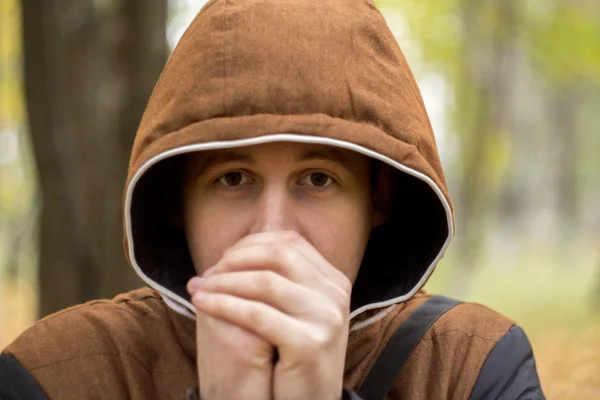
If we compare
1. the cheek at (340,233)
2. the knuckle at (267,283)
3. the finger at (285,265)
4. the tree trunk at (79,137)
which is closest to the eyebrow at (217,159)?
the cheek at (340,233)

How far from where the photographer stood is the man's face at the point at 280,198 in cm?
197

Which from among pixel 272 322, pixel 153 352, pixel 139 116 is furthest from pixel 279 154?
pixel 139 116

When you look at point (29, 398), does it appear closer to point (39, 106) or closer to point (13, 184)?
point (39, 106)

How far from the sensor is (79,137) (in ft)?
15.2

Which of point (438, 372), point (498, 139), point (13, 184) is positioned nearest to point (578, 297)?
point (498, 139)

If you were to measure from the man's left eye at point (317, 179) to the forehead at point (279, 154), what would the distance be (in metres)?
0.06

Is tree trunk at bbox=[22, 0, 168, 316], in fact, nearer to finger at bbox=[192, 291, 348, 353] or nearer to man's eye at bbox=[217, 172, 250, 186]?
man's eye at bbox=[217, 172, 250, 186]

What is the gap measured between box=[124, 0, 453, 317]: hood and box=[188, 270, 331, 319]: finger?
37 centimetres

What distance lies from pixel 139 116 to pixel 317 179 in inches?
113

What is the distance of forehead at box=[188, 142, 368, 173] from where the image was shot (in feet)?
6.46

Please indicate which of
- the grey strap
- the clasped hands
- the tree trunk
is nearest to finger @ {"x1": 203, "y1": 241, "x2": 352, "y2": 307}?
the clasped hands

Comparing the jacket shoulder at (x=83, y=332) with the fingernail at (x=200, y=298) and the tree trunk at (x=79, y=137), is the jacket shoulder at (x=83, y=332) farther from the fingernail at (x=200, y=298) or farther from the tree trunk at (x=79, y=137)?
the tree trunk at (x=79, y=137)

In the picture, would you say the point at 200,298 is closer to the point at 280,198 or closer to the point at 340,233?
the point at 280,198

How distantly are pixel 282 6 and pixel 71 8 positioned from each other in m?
3.10
